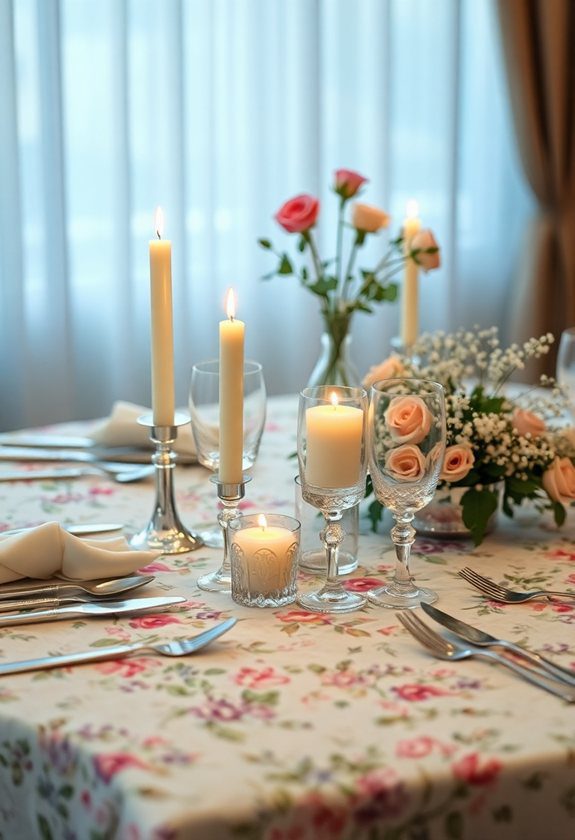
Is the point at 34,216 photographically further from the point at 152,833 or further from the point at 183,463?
the point at 152,833

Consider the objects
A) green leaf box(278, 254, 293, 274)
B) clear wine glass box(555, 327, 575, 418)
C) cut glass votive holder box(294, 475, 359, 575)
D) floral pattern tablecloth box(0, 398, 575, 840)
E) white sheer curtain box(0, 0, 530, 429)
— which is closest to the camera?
floral pattern tablecloth box(0, 398, 575, 840)

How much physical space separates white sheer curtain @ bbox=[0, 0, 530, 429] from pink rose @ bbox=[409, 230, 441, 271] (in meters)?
1.25

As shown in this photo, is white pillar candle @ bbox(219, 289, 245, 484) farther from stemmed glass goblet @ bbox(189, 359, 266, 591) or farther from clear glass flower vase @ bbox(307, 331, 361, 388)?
clear glass flower vase @ bbox(307, 331, 361, 388)

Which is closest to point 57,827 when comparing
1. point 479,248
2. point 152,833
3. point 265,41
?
point 152,833

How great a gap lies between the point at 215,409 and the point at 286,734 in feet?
1.55

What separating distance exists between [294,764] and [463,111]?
2999mm

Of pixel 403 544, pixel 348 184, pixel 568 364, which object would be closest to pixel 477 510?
pixel 403 544

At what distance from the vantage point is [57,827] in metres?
0.88

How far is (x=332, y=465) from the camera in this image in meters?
1.09

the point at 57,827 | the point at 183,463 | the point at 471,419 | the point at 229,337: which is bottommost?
the point at 57,827

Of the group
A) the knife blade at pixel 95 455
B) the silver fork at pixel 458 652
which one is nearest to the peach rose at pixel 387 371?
the knife blade at pixel 95 455

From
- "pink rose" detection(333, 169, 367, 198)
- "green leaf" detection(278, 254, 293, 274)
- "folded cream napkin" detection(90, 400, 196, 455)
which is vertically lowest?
"folded cream napkin" detection(90, 400, 196, 455)

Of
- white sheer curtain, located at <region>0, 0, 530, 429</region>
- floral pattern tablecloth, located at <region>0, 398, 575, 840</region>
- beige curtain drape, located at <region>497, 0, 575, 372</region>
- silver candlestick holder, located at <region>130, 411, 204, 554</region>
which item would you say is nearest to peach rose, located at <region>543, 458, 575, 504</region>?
floral pattern tablecloth, located at <region>0, 398, 575, 840</region>

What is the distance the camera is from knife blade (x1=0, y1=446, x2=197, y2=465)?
1636 mm
